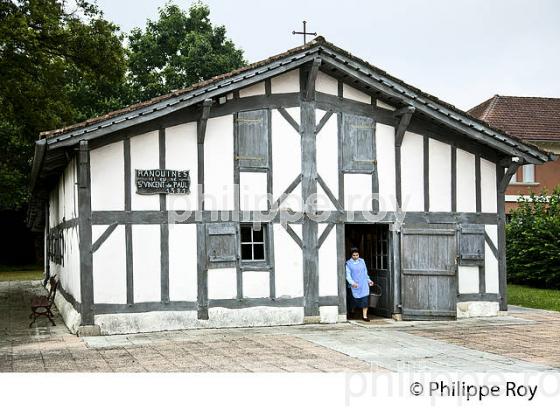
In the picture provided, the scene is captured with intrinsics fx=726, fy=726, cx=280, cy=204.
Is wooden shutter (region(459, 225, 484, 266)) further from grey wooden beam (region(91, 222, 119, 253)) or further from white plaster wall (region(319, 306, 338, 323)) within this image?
grey wooden beam (region(91, 222, 119, 253))

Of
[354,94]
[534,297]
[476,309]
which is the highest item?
[354,94]

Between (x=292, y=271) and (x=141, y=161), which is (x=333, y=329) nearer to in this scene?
(x=292, y=271)

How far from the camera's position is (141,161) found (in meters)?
14.8

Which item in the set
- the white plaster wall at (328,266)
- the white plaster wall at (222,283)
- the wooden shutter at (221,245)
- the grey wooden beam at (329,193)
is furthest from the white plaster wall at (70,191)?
the white plaster wall at (328,266)

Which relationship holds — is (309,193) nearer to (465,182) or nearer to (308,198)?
(308,198)

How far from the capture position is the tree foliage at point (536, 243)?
80.8 feet

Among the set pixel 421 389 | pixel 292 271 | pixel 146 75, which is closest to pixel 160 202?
pixel 292 271

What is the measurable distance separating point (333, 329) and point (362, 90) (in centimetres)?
541

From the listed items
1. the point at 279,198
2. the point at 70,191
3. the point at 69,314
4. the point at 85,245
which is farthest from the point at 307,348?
the point at 70,191

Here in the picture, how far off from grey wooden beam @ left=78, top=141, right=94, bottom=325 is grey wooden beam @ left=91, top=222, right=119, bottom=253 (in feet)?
0.27

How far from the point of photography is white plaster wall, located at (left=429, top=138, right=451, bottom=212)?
16.8 m

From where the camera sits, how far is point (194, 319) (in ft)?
49.2

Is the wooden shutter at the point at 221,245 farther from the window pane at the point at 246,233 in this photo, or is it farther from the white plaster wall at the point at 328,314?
the white plaster wall at the point at 328,314

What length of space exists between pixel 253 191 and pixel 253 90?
2.18 m
